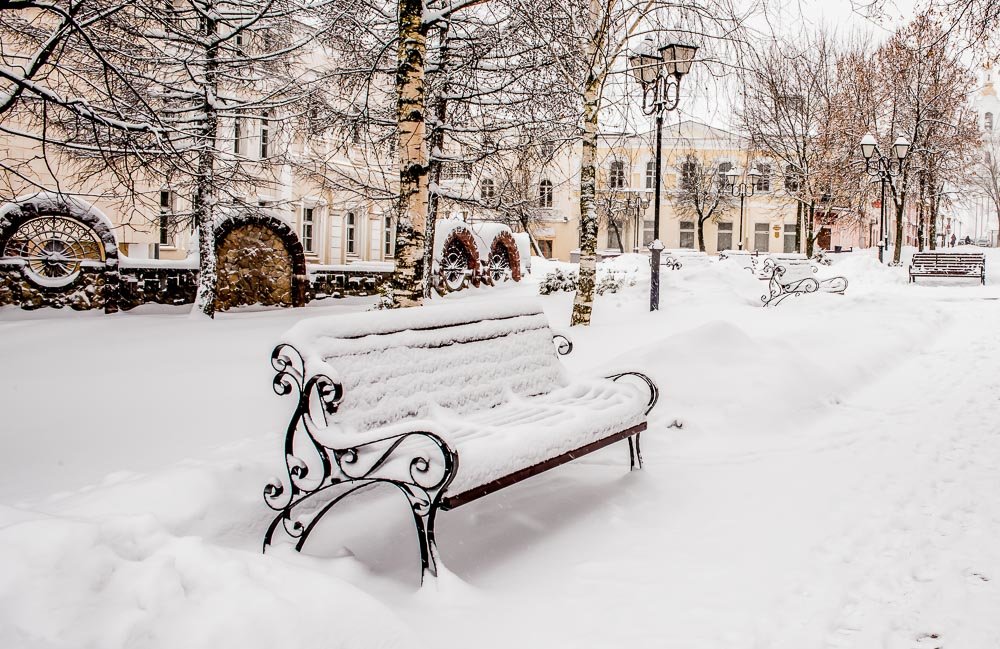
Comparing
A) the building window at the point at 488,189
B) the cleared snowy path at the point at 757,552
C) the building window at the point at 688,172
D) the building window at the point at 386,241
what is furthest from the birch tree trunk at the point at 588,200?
the building window at the point at 688,172

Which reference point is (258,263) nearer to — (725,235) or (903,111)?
(903,111)

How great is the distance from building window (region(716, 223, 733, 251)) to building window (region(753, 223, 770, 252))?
5.55 ft

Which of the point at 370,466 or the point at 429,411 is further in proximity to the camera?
the point at 429,411

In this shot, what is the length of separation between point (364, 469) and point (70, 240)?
982 centimetres

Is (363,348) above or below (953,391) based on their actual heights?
above

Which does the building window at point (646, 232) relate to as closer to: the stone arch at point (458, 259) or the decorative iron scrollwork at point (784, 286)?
the decorative iron scrollwork at point (784, 286)

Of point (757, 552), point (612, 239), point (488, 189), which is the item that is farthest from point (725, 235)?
point (757, 552)

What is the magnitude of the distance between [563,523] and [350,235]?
27.2m

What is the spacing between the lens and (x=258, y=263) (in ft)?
41.9

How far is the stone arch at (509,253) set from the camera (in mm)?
18906

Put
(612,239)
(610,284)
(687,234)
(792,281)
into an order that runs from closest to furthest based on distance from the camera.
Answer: (610,284)
(792,281)
(687,234)
(612,239)

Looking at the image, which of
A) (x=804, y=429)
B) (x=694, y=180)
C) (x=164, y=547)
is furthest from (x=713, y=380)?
(x=694, y=180)

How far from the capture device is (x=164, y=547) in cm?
251

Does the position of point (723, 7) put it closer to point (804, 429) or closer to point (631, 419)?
point (804, 429)
